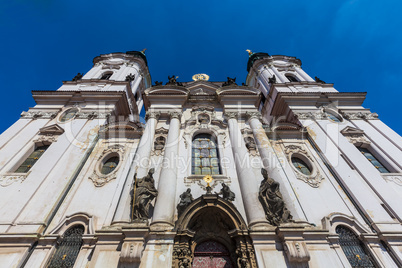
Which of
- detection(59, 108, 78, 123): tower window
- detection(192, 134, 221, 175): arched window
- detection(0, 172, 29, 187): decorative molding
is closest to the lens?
detection(0, 172, 29, 187): decorative molding

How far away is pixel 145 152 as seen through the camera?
10.2m

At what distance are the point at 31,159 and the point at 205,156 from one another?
9002mm

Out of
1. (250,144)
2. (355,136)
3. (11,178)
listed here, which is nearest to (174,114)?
(250,144)

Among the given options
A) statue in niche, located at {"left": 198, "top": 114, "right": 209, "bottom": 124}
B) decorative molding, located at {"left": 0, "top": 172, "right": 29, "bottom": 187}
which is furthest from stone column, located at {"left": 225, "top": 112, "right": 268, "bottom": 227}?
decorative molding, located at {"left": 0, "top": 172, "right": 29, "bottom": 187}

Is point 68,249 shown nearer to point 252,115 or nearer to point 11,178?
point 11,178

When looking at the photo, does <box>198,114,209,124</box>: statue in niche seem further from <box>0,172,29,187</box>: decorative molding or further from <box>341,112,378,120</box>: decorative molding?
<box>341,112,378,120</box>: decorative molding

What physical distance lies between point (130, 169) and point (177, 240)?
410 centimetres

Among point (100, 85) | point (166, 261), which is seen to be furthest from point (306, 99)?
point (100, 85)

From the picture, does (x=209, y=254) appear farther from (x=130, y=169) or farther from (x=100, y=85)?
(x=100, y=85)

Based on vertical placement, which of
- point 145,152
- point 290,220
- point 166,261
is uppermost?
point 145,152

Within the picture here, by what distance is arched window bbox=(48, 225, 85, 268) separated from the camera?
707 cm

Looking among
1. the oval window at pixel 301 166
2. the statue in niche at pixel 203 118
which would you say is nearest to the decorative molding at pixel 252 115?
the statue in niche at pixel 203 118

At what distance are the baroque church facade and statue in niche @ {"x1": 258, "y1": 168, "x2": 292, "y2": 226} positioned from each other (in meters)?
0.05

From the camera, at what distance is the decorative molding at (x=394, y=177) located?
10.0m
